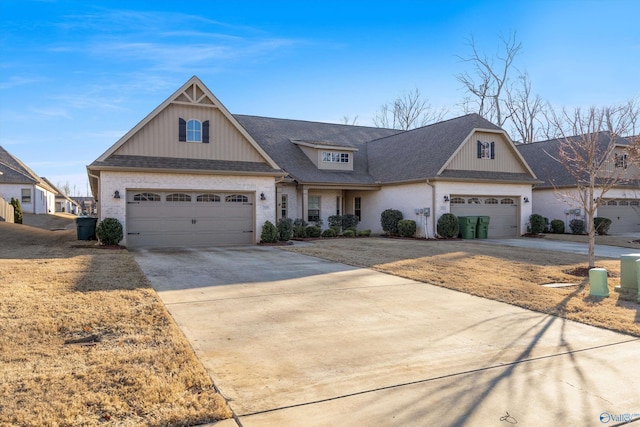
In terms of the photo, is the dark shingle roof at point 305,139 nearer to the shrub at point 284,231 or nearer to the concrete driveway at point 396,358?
the shrub at point 284,231

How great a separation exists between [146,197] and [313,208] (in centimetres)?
975

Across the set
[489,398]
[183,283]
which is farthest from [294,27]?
[489,398]

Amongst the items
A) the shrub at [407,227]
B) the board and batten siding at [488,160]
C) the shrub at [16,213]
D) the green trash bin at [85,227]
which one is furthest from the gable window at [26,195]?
the board and batten siding at [488,160]

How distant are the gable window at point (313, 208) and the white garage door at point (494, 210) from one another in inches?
283

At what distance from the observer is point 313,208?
2406 cm

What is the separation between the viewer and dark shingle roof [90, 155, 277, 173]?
15891 mm

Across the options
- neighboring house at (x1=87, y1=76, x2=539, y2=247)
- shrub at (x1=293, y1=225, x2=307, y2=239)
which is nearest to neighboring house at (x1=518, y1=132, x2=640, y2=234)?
neighboring house at (x1=87, y1=76, x2=539, y2=247)

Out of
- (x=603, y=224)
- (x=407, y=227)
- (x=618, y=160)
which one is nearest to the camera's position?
(x=407, y=227)

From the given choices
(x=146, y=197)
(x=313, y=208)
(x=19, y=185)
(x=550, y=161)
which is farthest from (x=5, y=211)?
(x=550, y=161)

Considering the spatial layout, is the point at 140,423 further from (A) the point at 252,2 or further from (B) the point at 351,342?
(A) the point at 252,2

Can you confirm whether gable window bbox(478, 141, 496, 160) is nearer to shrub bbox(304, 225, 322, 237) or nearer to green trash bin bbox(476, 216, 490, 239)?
green trash bin bbox(476, 216, 490, 239)

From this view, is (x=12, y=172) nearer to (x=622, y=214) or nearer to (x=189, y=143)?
(x=189, y=143)

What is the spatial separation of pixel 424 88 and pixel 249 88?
29197 mm

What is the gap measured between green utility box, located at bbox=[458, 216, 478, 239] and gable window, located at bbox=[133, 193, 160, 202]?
1388cm
